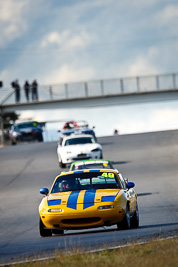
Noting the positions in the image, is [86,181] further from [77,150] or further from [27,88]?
[27,88]

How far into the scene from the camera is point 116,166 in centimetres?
3331

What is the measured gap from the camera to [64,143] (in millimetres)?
34281

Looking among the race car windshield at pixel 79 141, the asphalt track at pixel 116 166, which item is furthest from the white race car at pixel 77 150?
the asphalt track at pixel 116 166

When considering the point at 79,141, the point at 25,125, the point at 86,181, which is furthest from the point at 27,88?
the point at 86,181

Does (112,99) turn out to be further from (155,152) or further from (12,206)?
(12,206)

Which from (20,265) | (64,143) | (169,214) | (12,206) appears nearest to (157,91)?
(64,143)

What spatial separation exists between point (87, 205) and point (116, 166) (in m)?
20.1

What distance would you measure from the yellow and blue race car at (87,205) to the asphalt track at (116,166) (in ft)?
0.79

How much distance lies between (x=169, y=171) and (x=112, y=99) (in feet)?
104

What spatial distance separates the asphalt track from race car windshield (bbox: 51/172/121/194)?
87cm

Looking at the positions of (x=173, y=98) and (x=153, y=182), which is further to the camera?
(x=173, y=98)

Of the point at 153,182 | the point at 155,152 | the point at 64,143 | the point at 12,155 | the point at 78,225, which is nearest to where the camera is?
the point at 78,225

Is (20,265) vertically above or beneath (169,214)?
above

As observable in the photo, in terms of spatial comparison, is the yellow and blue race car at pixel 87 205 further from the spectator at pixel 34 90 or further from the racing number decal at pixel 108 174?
the spectator at pixel 34 90
